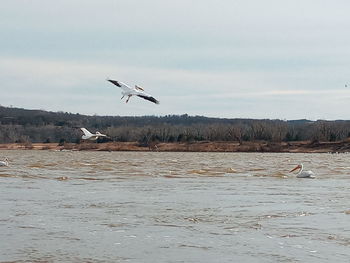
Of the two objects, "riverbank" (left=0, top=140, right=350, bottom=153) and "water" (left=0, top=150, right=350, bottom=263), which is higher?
"riverbank" (left=0, top=140, right=350, bottom=153)

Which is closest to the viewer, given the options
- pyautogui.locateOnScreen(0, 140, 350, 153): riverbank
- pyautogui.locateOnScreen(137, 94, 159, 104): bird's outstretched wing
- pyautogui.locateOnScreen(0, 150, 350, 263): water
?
pyautogui.locateOnScreen(0, 150, 350, 263): water

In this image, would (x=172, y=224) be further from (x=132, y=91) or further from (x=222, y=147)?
(x=222, y=147)

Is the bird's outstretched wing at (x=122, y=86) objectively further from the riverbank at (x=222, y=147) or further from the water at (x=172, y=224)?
the riverbank at (x=222, y=147)

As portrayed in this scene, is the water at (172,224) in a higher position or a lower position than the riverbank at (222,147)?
lower

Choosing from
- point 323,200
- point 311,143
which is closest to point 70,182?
point 323,200

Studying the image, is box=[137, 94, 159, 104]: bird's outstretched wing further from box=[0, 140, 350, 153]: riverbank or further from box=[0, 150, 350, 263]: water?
box=[0, 140, 350, 153]: riverbank

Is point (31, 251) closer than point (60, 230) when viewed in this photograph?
Yes

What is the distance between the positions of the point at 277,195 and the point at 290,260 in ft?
39.7

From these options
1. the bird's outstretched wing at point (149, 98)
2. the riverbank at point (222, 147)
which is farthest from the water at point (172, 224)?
the riverbank at point (222, 147)

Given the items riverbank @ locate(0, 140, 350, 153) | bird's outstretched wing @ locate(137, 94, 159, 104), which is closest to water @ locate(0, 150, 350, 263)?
bird's outstretched wing @ locate(137, 94, 159, 104)

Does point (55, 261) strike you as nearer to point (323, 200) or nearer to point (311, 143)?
point (323, 200)

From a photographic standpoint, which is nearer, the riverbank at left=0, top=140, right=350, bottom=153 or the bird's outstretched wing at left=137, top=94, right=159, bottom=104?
the bird's outstretched wing at left=137, top=94, right=159, bottom=104

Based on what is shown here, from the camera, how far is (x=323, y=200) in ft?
72.7

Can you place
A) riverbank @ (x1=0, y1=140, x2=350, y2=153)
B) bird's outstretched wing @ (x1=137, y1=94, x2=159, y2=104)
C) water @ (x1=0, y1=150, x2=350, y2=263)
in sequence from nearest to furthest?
water @ (x1=0, y1=150, x2=350, y2=263) → bird's outstretched wing @ (x1=137, y1=94, x2=159, y2=104) → riverbank @ (x1=0, y1=140, x2=350, y2=153)
